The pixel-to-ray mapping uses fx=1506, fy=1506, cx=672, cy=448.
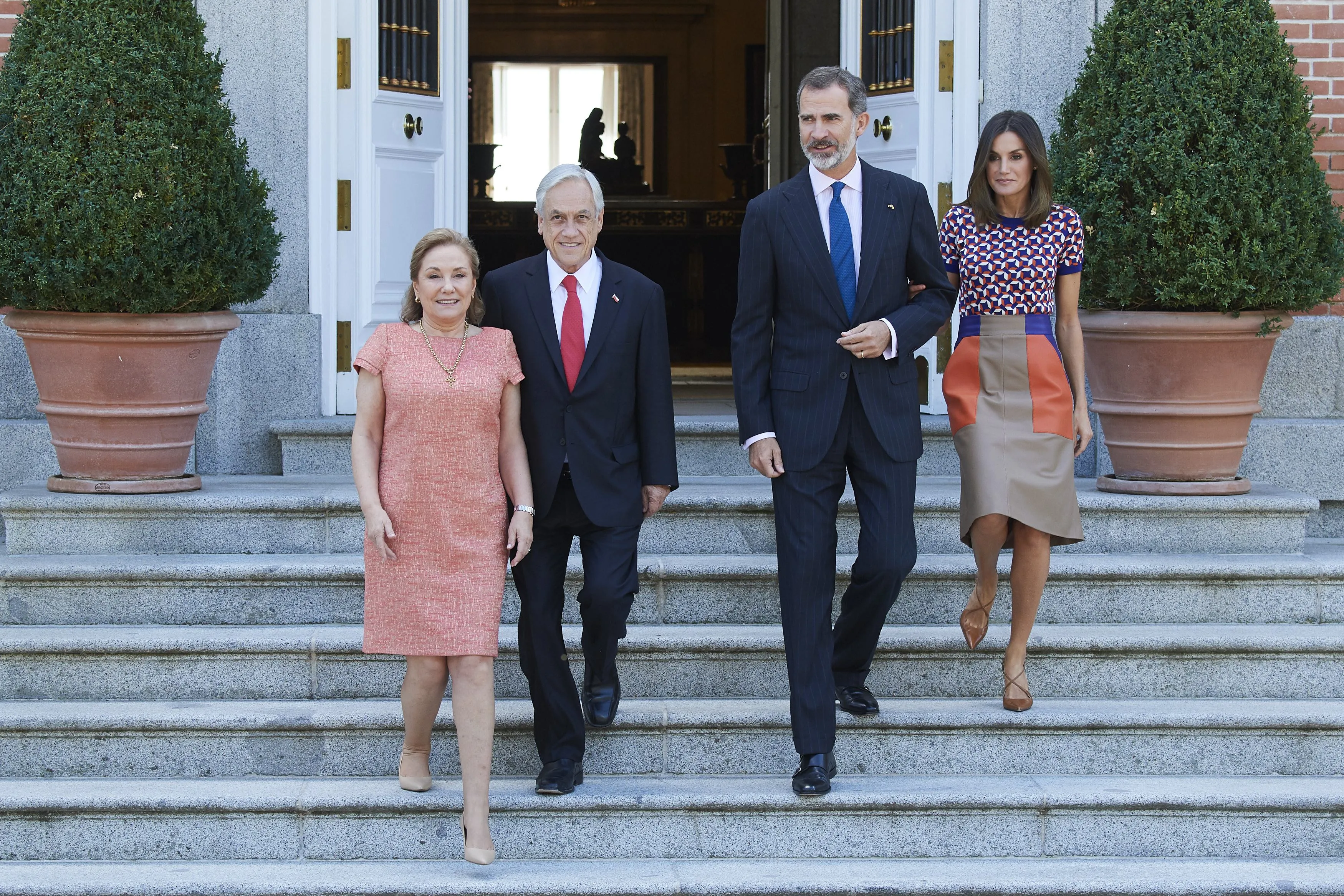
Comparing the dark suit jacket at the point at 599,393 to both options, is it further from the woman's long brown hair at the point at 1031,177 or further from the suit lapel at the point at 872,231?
the woman's long brown hair at the point at 1031,177

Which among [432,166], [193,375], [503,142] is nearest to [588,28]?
[503,142]

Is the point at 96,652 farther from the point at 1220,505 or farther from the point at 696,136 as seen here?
the point at 696,136

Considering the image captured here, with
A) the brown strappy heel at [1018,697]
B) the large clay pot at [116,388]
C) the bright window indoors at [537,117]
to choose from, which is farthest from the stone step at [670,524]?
the bright window indoors at [537,117]

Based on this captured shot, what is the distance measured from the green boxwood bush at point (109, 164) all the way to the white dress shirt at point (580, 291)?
1.71m

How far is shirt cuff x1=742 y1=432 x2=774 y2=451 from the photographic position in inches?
154

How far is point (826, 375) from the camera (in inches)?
153

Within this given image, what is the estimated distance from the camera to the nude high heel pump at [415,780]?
393 cm

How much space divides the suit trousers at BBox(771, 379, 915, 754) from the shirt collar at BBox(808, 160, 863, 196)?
0.51 m

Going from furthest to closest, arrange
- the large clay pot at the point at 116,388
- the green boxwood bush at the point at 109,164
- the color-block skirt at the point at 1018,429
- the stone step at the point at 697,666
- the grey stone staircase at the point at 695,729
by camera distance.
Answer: the large clay pot at the point at 116,388
the green boxwood bush at the point at 109,164
the stone step at the point at 697,666
the color-block skirt at the point at 1018,429
the grey stone staircase at the point at 695,729

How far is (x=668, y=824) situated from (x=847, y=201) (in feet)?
5.57

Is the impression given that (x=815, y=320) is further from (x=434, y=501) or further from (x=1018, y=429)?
(x=434, y=501)

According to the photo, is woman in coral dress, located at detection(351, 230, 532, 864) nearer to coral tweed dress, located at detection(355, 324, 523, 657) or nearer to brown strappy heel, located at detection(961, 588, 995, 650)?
coral tweed dress, located at detection(355, 324, 523, 657)

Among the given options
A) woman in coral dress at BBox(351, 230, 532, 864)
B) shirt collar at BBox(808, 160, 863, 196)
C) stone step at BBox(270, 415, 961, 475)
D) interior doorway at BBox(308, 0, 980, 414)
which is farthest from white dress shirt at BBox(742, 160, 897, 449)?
interior doorway at BBox(308, 0, 980, 414)

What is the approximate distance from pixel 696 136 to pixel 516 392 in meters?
11.0
